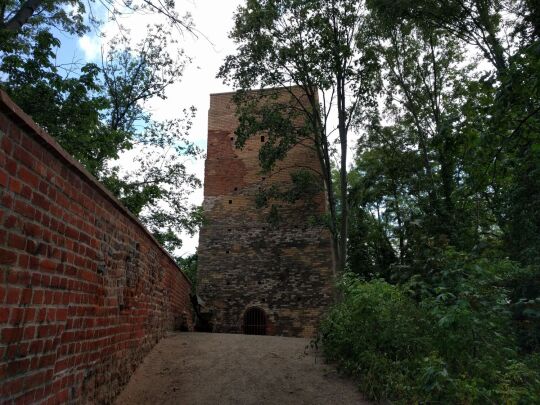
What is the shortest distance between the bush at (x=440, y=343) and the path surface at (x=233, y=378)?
0.41 m

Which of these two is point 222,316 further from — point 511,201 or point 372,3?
point 372,3

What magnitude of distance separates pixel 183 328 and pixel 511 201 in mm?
9190

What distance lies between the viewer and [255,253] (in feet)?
50.1

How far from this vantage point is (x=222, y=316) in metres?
14.7

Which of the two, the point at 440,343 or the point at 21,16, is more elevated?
the point at 21,16

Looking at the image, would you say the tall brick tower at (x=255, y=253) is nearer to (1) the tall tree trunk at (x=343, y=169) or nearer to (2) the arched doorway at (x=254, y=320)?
(2) the arched doorway at (x=254, y=320)

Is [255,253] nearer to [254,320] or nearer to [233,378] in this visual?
[254,320]

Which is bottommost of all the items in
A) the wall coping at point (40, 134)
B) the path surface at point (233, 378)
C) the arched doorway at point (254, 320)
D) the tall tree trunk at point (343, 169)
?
the path surface at point (233, 378)

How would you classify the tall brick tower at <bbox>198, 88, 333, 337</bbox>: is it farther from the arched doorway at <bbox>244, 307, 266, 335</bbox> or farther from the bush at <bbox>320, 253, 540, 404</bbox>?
the bush at <bbox>320, 253, 540, 404</bbox>

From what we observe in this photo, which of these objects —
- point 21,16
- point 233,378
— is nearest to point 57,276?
point 233,378

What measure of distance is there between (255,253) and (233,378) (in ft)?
33.0

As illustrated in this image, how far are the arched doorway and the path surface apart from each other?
7.59 metres

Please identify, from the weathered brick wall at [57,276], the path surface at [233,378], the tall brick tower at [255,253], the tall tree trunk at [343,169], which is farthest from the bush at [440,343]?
the tall brick tower at [255,253]

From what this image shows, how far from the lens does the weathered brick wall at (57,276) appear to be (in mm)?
1947
